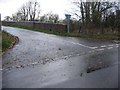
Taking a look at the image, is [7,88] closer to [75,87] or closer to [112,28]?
[75,87]

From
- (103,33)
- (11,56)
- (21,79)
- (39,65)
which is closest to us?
(21,79)

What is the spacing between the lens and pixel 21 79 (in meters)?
9.12

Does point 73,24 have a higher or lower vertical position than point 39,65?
higher

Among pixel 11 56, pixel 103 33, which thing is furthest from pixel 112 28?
pixel 11 56

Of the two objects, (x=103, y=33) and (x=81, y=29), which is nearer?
(x=103, y=33)

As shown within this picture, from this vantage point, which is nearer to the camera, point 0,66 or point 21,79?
point 21,79

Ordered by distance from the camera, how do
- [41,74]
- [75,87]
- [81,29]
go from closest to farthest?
[75,87]
[41,74]
[81,29]

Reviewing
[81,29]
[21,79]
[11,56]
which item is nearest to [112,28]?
[81,29]

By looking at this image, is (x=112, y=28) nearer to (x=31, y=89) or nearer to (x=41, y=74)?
(x=41, y=74)

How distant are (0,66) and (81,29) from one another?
20.6 meters

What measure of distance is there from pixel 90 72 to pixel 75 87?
2207mm

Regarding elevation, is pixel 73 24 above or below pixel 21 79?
above

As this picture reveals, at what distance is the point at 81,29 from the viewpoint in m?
31.8

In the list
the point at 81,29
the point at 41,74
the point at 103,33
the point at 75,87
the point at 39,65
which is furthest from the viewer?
the point at 81,29
